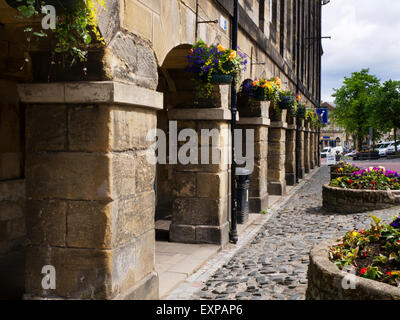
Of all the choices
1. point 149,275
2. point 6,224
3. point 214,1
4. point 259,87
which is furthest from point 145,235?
point 259,87

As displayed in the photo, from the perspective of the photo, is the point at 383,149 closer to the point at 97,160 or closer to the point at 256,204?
the point at 256,204

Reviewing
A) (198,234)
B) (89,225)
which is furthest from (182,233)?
(89,225)

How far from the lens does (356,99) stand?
145ft

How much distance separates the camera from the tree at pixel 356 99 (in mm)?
43306

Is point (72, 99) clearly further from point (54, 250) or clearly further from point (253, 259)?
point (253, 259)

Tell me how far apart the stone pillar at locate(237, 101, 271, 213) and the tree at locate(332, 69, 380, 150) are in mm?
34258

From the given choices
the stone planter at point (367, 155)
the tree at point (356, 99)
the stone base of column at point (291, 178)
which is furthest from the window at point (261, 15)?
the tree at point (356, 99)

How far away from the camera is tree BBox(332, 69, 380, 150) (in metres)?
43.3

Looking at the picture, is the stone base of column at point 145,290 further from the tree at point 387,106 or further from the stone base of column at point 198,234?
the tree at point 387,106

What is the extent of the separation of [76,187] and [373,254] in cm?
288

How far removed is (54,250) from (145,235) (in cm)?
97

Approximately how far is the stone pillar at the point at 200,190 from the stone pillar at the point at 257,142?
3.26 metres

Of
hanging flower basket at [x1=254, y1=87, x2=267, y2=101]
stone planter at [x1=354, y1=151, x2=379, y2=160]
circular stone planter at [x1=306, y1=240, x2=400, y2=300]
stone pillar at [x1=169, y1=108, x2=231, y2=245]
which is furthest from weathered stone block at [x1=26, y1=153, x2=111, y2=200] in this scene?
stone planter at [x1=354, y1=151, x2=379, y2=160]

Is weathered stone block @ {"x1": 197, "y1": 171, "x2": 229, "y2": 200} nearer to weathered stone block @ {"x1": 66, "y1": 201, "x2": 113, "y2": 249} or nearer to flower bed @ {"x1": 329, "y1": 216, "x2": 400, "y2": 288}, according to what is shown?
flower bed @ {"x1": 329, "y1": 216, "x2": 400, "y2": 288}
